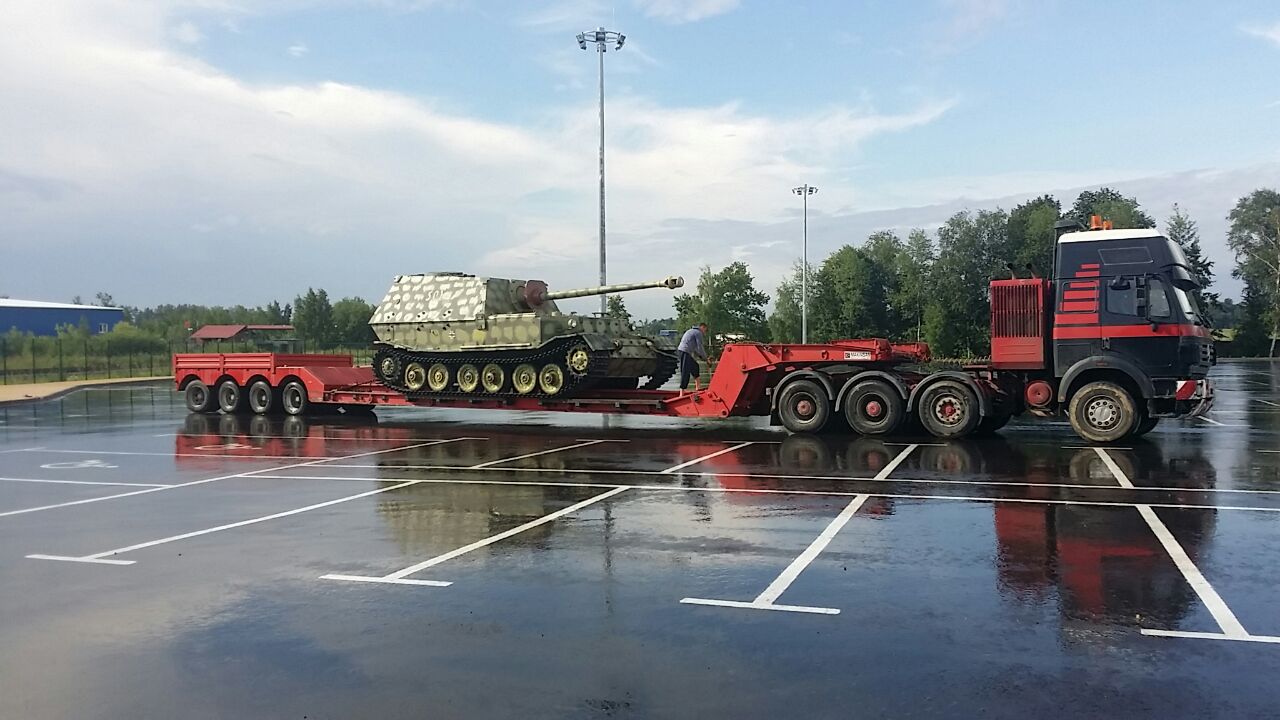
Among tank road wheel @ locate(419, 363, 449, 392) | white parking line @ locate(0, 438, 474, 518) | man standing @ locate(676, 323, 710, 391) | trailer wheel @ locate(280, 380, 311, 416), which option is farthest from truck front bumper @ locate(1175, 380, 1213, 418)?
trailer wheel @ locate(280, 380, 311, 416)

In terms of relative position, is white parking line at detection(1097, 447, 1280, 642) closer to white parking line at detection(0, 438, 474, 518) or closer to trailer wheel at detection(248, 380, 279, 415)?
white parking line at detection(0, 438, 474, 518)

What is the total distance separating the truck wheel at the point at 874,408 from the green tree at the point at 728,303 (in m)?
40.3

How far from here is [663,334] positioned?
21.4 m

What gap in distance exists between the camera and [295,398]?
22172 millimetres

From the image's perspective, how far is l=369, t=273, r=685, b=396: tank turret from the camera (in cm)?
1897

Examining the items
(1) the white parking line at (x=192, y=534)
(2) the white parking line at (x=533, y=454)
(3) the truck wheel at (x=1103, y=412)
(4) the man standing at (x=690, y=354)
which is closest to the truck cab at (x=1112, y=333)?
(3) the truck wheel at (x=1103, y=412)

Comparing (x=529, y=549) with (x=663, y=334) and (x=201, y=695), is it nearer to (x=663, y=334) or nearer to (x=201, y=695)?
(x=201, y=695)

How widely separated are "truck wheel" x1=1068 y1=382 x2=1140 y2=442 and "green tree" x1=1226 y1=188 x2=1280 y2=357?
2371 inches

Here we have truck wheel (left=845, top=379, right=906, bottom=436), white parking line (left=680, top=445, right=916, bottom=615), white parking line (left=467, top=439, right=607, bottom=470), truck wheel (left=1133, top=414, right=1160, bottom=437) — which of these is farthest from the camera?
truck wheel (left=845, top=379, right=906, bottom=436)

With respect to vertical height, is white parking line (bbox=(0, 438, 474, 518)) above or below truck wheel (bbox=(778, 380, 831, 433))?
below

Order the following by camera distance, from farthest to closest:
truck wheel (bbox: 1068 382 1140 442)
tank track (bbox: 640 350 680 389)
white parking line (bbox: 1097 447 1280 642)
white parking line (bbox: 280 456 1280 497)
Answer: tank track (bbox: 640 350 680 389), truck wheel (bbox: 1068 382 1140 442), white parking line (bbox: 280 456 1280 497), white parking line (bbox: 1097 447 1280 642)

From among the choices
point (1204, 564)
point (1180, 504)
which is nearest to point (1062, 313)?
point (1180, 504)

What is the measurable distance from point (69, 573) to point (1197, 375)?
14299mm

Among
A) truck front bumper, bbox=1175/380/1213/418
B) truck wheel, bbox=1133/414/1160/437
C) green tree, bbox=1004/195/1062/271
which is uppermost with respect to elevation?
green tree, bbox=1004/195/1062/271
